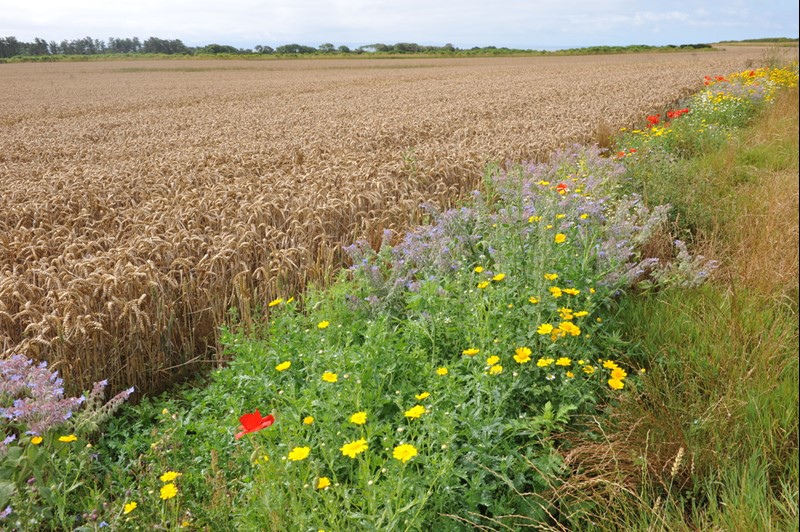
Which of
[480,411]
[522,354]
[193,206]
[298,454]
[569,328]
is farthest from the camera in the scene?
[193,206]

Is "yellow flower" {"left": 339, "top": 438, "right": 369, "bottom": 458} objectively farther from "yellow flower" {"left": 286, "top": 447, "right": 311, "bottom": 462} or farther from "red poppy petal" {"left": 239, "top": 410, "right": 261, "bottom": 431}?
"red poppy petal" {"left": 239, "top": 410, "right": 261, "bottom": 431}

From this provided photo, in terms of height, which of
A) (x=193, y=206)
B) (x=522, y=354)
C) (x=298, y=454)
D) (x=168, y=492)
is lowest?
(x=168, y=492)

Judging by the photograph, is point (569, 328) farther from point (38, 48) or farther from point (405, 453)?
point (38, 48)

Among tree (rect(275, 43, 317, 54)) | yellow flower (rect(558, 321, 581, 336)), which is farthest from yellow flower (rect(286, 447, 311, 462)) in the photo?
tree (rect(275, 43, 317, 54))

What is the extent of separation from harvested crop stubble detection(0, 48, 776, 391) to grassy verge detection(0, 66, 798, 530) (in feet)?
1.69

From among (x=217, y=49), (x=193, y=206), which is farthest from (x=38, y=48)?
(x=193, y=206)

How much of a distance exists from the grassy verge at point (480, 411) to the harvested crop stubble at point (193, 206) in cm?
52

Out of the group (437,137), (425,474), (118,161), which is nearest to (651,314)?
(425,474)

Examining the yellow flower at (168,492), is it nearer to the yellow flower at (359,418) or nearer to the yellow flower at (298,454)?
the yellow flower at (298,454)

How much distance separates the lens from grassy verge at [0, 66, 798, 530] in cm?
219

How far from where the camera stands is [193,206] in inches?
231

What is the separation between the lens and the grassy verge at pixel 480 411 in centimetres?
219

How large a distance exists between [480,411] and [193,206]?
4426 millimetres

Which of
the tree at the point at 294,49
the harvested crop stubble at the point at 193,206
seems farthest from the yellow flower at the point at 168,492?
the tree at the point at 294,49
